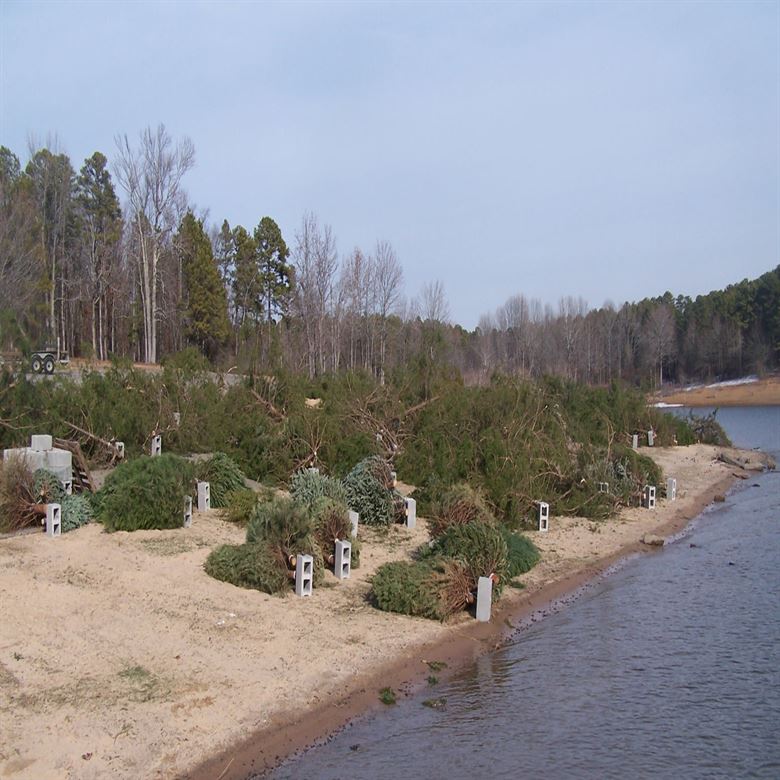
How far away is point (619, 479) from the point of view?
21.7 m

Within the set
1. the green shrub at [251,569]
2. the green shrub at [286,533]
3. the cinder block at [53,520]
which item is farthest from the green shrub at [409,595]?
the cinder block at [53,520]

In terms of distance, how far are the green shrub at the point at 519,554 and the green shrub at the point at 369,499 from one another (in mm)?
2591

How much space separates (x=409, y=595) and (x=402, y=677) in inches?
75.7

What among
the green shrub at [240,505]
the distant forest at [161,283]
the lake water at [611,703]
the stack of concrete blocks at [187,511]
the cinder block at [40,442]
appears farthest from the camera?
the distant forest at [161,283]

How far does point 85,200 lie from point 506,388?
125 ft

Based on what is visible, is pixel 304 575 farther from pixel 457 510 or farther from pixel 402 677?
pixel 457 510

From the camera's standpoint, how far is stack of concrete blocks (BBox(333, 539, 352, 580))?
534 inches

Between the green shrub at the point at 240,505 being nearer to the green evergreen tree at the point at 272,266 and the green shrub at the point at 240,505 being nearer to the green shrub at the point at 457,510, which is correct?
the green shrub at the point at 457,510

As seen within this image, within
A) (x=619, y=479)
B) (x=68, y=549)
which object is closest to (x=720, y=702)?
(x=68, y=549)

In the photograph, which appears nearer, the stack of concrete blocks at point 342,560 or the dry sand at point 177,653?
the dry sand at point 177,653

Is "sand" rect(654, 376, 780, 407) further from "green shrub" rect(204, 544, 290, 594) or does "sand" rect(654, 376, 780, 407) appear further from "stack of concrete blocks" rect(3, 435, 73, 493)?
"green shrub" rect(204, 544, 290, 594)

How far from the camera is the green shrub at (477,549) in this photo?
12.7m

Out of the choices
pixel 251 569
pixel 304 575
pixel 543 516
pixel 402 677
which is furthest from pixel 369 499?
pixel 402 677

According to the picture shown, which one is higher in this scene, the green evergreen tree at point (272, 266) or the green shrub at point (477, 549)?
the green evergreen tree at point (272, 266)
